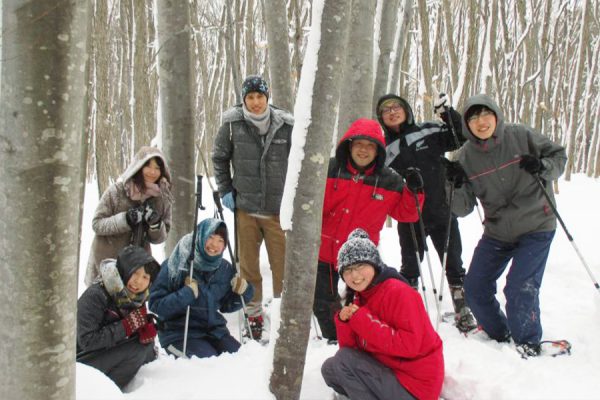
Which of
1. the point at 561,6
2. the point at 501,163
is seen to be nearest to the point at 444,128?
the point at 501,163

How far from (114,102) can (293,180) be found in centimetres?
1275

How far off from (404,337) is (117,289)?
1.79 m

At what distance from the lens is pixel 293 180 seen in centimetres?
224

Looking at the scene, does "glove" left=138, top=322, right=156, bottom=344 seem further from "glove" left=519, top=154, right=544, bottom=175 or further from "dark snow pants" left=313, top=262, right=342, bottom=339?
"glove" left=519, top=154, right=544, bottom=175

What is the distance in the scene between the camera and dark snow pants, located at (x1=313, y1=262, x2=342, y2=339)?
139 inches

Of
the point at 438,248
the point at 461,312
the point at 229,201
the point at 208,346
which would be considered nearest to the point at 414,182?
the point at 438,248

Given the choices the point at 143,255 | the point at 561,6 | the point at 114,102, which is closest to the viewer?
the point at 143,255

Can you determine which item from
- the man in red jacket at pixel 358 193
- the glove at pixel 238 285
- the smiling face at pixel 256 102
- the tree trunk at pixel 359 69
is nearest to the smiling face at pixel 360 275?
the man in red jacket at pixel 358 193

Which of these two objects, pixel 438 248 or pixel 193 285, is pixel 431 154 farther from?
pixel 193 285

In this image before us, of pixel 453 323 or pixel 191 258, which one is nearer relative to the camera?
pixel 191 258

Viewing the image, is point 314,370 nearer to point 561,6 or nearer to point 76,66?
point 76,66

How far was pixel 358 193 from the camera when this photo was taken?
342 centimetres

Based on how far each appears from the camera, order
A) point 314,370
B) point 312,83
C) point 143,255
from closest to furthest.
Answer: point 312,83
point 314,370
point 143,255

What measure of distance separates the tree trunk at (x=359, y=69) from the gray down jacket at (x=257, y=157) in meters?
0.61
